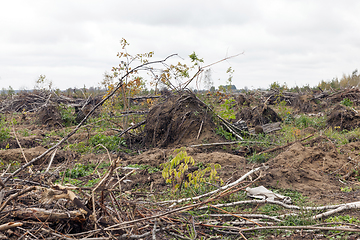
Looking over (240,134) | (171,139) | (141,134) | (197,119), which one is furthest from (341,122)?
(141,134)

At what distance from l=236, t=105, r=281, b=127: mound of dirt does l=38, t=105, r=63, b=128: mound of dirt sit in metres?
7.98

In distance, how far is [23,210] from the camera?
232cm

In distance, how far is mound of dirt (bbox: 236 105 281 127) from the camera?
11.7 metres

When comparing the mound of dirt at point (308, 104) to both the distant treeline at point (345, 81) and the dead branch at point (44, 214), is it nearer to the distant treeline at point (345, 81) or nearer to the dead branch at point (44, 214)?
the distant treeline at point (345, 81)

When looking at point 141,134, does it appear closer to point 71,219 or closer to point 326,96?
point 71,219

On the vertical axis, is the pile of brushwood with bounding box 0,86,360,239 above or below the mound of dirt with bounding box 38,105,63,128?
below

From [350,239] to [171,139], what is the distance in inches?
231

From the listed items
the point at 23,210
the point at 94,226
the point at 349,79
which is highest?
the point at 349,79

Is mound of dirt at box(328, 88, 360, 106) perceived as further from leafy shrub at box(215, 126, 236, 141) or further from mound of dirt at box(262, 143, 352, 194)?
mound of dirt at box(262, 143, 352, 194)

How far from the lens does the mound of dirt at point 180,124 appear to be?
8.12 meters

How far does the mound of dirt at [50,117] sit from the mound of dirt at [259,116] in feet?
26.2

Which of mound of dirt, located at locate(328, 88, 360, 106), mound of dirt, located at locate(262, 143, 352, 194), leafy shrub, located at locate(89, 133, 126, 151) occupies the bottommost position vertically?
mound of dirt, located at locate(262, 143, 352, 194)

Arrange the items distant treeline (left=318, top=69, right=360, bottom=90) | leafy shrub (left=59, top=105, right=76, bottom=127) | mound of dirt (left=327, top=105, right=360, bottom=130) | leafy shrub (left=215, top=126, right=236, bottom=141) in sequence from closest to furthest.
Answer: leafy shrub (left=215, top=126, right=236, bottom=141) < mound of dirt (left=327, top=105, right=360, bottom=130) < leafy shrub (left=59, top=105, right=76, bottom=127) < distant treeline (left=318, top=69, right=360, bottom=90)

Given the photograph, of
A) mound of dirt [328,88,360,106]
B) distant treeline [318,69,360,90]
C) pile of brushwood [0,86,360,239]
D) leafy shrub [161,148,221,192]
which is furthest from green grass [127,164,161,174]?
distant treeline [318,69,360,90]
